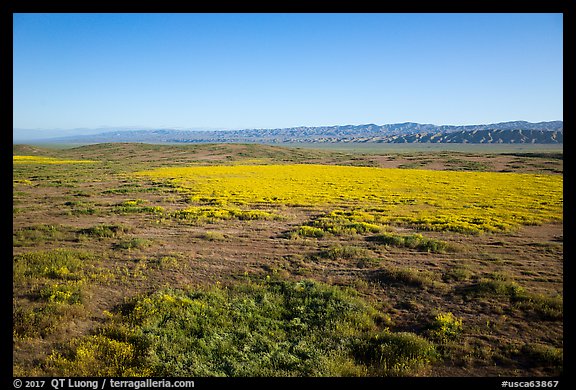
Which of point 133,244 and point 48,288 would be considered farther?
point 133,244

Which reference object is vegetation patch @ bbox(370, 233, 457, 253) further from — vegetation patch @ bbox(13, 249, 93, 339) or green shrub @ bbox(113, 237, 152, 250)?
vegetation patch @ bbox(13, 249, 93, 339)

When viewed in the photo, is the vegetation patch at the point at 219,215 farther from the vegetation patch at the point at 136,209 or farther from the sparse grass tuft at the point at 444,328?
the sparse grass tuft at the point at 444,328

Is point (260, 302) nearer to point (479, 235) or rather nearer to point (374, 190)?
point (479, 235)

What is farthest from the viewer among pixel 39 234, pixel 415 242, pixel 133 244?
pixel 39 234

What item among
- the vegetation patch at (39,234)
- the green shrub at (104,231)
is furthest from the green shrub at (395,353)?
the vegetation patch at (39,234)

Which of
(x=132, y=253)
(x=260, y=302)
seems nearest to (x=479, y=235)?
(x=260, y=302)

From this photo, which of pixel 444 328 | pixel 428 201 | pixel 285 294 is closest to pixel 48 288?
pixel 285 294

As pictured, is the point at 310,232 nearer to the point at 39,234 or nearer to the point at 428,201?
the point at 39,234

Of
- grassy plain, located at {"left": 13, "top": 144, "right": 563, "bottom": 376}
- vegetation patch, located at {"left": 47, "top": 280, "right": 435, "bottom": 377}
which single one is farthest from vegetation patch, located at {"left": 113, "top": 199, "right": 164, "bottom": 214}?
vegetation patch, located at {"left": 47, "top": 280, "right": 435, "bottom": 377}
